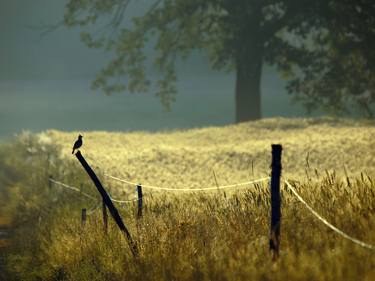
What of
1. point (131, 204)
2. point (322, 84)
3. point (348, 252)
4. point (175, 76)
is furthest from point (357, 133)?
point (348, 252)

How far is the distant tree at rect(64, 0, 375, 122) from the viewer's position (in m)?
30.8

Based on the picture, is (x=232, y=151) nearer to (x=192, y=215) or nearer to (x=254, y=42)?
(x=254, y=42)

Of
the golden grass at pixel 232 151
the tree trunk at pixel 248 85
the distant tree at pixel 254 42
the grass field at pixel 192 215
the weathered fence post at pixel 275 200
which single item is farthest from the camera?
the tree trunk at pixel 248 85

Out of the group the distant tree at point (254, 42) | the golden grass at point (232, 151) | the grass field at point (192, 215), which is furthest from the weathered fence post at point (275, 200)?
the distant tree at point (254, 42)

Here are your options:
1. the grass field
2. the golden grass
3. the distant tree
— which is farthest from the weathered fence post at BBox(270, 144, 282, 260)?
the distant tree

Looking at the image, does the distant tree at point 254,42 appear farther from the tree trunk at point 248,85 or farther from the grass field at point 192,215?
the grass field at point 192,215

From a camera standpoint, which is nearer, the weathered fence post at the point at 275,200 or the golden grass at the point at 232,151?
the weathered fence post at the point at 275,200

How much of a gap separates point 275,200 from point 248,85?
1081 inches

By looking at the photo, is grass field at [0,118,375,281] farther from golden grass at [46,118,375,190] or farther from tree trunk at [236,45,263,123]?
tree trunk at [236,45,263,123]

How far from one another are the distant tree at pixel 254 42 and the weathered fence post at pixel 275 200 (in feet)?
79.2

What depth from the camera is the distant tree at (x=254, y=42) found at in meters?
30.8

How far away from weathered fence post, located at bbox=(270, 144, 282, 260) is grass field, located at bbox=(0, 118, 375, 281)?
125mm

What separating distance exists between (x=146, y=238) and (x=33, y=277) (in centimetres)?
231

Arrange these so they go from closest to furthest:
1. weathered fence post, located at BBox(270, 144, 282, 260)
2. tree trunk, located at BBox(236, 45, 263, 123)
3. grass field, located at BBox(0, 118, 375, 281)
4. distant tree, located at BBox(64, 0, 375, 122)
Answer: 1. weathered fence post, located at BBox(270, 144, 282, 260)
2. grass field, located at BBox(0, 118, 375, 281)
3. distant tree, located at BBox(64, 0, 375, 122)
4. tree trunk, located at BBox(236, 45, 263, 123)
